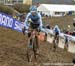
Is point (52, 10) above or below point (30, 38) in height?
below

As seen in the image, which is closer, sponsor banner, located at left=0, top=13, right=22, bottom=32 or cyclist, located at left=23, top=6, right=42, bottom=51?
cyclist, located at left=23, top=6, right=42, bottom=51

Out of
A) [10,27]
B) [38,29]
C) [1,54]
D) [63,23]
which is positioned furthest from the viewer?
[63,23]

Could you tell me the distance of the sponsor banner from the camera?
88.3 ft

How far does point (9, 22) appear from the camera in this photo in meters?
28.2

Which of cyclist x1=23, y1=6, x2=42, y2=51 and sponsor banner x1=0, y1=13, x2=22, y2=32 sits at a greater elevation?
cyclist x1=23, y1=6, x2=42, y2=51

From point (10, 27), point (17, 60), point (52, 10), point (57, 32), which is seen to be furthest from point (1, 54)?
point (52, 10)

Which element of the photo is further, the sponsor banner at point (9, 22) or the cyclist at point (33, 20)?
the sponsor banner at point (9, 22)

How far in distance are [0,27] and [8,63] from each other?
45.6ft

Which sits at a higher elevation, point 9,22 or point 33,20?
point 33,20

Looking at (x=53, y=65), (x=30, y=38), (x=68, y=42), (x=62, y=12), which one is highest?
(x=30, y=38)

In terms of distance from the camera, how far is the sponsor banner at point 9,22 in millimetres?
26923

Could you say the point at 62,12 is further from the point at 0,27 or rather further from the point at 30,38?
the point at 30,38

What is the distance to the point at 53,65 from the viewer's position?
45.3ft

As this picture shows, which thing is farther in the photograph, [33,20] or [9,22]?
[9,22]
